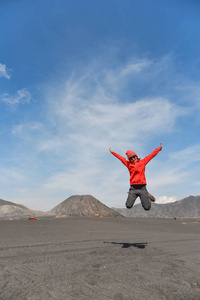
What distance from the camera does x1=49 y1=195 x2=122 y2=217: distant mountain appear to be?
71.1 m

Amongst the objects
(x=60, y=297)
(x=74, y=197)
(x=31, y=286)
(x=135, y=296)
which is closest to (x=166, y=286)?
(x=135, y=296)

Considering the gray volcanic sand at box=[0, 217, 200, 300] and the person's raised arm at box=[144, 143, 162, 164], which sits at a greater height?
the person's raised arm at box=[144, 143, 162, 164]

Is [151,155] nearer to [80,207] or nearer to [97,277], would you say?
[97,277]

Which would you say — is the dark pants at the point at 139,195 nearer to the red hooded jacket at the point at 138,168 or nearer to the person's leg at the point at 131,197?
the person's leg at the point at 131,197

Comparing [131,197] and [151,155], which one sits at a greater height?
[151,155]

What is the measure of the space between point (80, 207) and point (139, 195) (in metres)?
71.0

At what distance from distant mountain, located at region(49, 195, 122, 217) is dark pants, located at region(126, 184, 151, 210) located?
63.8m

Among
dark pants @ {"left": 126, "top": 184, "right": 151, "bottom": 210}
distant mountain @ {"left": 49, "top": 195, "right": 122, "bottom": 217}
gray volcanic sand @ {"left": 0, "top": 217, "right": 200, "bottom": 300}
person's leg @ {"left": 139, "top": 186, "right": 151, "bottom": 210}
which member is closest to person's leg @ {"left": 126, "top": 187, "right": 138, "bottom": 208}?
dark pants @ {"left": 126, "top": 184, "right": 151, "bottom": 210}

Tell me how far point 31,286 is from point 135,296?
1.30 meters

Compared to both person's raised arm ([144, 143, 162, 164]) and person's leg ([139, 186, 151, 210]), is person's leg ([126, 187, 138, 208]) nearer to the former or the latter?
person's leg ([139, 186, 151, 210])

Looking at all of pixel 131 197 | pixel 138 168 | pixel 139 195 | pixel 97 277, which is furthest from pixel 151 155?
pixel 97 277

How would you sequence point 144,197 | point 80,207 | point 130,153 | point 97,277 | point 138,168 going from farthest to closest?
point 80,207, point 130,153, point 138,168, point 144,197, point 97,277

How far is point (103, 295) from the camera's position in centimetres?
262

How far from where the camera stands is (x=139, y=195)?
273 inches
